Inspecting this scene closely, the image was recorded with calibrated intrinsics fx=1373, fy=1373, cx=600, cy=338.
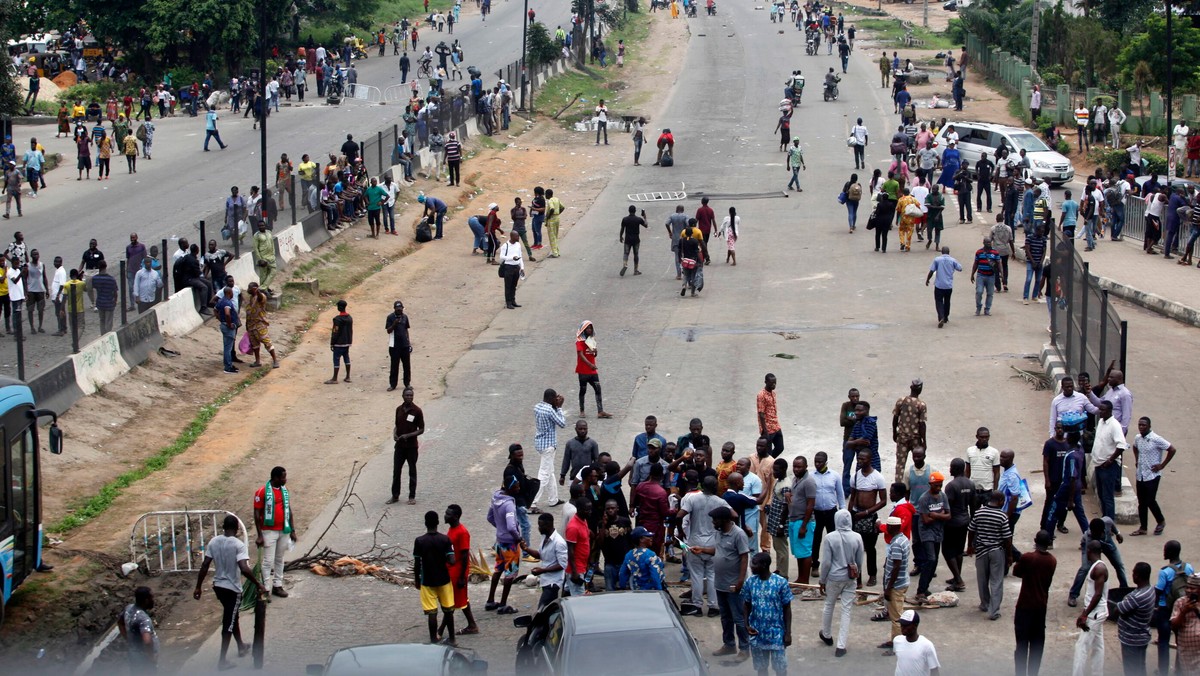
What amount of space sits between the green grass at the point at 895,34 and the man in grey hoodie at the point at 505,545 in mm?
59120

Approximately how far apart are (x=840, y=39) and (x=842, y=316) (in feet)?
120

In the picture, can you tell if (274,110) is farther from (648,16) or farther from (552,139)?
(648,16)

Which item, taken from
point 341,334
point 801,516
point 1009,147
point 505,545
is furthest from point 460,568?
point 1009,147

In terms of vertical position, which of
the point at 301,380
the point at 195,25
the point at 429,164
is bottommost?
the point at 301,380

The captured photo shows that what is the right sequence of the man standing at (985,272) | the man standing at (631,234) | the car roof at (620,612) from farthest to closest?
the man standing at (631,234) < the man standing at (985,272) < the car roof at (620,612)

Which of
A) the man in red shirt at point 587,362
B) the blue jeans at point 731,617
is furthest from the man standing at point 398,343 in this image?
the blue jeans at point 731,617

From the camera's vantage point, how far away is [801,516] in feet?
43.0

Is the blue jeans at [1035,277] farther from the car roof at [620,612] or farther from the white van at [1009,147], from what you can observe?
the car roof at [620,612]

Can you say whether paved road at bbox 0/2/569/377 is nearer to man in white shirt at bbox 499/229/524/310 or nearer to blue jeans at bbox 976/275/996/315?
man in white shirt at bbox 499/229/524/310

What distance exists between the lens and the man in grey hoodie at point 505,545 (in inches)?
501

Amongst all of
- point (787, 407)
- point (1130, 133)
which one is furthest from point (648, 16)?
point (787, 407)

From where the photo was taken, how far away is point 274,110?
50.7 metres

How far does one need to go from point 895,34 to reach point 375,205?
47.7m

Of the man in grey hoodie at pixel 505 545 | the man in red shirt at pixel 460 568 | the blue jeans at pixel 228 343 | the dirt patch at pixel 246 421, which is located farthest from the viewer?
the blue jeans at pixel 228 343
